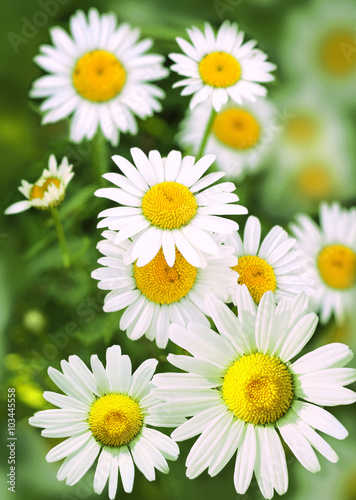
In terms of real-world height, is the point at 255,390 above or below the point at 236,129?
below

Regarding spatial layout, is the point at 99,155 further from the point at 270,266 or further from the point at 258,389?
the point at 258,389

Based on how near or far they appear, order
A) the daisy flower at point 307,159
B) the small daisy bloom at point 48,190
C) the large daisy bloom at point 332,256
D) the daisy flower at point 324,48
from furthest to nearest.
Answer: the daisy flower at point 324,48 → the daisy flower at point 307,159 → the large daisy bloom at point 332,256 → the small daisy bloom at point 48,190

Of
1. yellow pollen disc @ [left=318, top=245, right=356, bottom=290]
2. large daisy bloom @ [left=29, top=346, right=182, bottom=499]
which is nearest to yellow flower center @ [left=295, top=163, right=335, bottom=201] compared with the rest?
yellow pollen disc @ [left=318, top=245, right=356, bottom=290]

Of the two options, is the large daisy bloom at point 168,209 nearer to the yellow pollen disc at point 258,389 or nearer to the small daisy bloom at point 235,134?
the yellow pollen disc at point 258,389

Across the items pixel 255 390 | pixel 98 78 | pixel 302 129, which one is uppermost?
pixel 302 129

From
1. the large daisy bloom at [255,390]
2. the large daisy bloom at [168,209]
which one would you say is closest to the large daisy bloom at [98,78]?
the large daisy bloom at [168,209]

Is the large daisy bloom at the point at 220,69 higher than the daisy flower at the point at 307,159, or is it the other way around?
the daisy flower at the point at 307,159

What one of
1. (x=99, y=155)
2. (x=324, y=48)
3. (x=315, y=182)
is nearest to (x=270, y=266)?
(x=99, y=155)
